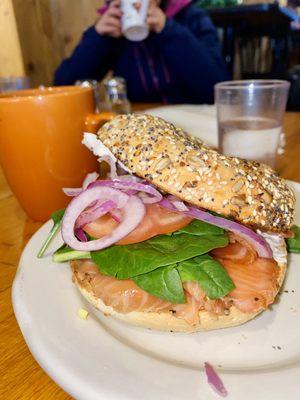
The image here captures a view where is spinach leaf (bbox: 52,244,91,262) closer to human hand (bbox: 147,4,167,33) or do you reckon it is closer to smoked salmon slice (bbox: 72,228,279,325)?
smoked salmon slice (bbox: 72,228,279,325)

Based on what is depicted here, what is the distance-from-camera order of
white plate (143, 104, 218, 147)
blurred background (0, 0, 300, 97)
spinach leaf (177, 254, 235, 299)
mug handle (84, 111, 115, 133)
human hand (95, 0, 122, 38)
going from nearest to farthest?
spinach leaf (177, 254, 235, 299), mug handle (84, 111, 115, 133), white plate (143, 104, 218, 147), human hand (95, 0, 122, 38), blurred background (0, 0, 300, 97)

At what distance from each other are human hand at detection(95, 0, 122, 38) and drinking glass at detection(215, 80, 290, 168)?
5.30 ft

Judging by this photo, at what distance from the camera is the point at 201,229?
30.7 inches

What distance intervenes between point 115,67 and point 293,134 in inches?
77.6

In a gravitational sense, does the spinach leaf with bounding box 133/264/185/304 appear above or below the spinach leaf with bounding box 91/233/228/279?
below

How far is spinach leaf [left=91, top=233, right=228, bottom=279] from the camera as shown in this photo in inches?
28.4

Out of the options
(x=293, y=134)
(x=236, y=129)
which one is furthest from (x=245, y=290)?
(x=293, y=134)

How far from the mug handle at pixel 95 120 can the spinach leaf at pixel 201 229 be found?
0.43 metres

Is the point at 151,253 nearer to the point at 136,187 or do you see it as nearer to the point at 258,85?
the point at 136,187

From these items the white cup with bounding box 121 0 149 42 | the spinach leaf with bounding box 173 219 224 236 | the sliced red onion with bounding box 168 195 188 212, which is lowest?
the spinach leaf with bounding box 173 219 224 236

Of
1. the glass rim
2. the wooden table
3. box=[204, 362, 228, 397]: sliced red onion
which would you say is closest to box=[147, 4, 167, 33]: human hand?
the glass rim

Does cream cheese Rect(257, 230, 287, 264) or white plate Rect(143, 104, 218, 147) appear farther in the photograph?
white plate Rect(143, 104, 218, 147)

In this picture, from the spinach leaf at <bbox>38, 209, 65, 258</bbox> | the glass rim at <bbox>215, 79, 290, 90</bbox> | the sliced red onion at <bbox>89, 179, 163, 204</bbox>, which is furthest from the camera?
the glass rim at <bbox>215, 79, 290, 90</bbox>

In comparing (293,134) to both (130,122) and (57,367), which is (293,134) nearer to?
(130,122)
